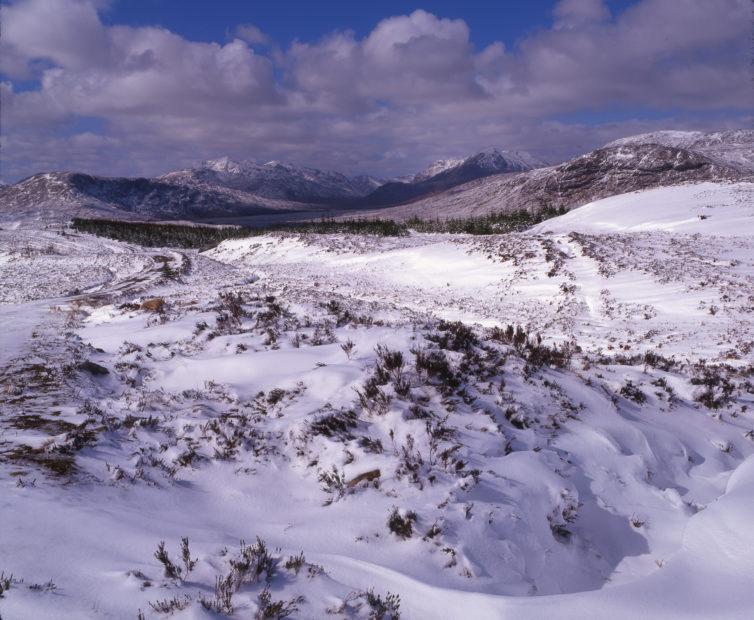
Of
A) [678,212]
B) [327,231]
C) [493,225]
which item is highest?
[493,225]

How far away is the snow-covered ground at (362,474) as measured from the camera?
3.89 meters

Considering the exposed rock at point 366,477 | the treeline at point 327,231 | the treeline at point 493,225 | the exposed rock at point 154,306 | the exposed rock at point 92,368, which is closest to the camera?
the exposed rock at point 366,477

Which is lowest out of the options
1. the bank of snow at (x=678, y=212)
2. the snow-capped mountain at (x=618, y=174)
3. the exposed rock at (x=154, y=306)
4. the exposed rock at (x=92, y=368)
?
the exposed rock at (x=92, y=368)

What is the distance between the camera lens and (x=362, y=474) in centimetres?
563

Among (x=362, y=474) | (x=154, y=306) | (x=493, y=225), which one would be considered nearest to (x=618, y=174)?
(x=493, y=225)

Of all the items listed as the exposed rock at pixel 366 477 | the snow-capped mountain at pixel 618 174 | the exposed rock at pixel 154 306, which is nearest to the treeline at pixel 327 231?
the exposed rock at pixel 154 306

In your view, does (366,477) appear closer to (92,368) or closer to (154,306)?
Result: (92,368)

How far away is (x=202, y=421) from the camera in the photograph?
22.5ft

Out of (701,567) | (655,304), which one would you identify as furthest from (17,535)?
(655,304)

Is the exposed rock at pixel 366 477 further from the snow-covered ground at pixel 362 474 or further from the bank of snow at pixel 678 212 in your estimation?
the bank of snow at pixel 678 212

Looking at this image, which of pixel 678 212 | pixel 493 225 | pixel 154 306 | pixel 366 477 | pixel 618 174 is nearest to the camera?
pixel 366 477

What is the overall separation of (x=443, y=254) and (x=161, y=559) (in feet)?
111

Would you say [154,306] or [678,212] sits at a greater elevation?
[678,212]

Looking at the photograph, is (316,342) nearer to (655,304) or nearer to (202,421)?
(202,421)
